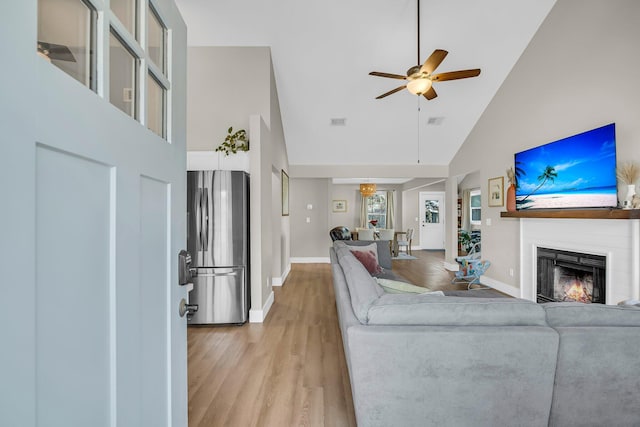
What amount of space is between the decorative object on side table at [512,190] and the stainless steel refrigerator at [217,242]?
3667 mm

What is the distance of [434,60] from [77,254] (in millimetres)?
3085

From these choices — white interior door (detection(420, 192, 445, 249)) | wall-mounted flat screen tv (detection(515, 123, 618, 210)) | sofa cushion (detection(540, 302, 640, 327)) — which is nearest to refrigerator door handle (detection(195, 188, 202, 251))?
sofa cushion (detection(540, 302, 640, 327))

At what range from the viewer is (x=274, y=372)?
242 centimetres

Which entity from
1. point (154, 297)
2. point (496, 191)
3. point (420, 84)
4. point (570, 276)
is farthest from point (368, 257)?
point (154, 297)

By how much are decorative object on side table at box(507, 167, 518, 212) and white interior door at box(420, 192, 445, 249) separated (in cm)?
601

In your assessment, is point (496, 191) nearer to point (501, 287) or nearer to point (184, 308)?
point (501, 287)

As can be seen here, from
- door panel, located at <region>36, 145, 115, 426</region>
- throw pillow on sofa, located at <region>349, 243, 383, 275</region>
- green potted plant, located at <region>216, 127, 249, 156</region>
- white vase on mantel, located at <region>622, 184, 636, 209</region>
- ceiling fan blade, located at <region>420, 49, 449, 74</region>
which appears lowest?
throw pillow on sofa, located at <region>349, 243, 383, 275</region>

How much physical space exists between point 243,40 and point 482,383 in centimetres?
444

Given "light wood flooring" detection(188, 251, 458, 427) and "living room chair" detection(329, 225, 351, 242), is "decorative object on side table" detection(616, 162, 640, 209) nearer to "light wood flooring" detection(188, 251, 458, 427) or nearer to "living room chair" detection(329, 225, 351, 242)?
"light wood flooring" detection(188, 251, 458, 427)

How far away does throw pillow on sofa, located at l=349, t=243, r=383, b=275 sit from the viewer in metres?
3.87

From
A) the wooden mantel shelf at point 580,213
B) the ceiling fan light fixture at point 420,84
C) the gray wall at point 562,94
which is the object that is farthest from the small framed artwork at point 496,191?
the ceiling fan light fixture at point 420,84

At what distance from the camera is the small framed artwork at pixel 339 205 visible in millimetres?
9734

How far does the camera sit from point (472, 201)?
966 cm

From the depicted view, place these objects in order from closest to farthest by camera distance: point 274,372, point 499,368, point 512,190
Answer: point 499,368
point 274,372
point 512,190
